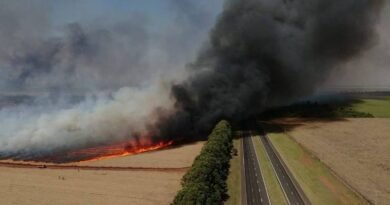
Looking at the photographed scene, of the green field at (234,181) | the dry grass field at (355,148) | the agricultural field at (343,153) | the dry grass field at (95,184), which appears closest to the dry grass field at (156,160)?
the dry grass field at (95,184)

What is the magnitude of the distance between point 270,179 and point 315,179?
30.3 feet

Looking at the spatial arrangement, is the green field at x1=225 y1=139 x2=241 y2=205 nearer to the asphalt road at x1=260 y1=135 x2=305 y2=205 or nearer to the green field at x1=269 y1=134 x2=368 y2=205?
the asphalt road at x1=260 y1=135 x2=305 y2=205

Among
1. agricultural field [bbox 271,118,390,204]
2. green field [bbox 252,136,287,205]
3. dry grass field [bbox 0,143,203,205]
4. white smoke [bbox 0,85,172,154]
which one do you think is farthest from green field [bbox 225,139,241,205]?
white smoke [bbox 0,85,172,154]

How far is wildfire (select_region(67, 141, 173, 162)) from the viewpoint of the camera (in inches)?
4072

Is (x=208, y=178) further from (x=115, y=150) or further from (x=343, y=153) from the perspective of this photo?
(x=115, y=150)

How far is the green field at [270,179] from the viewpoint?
68.6 meters

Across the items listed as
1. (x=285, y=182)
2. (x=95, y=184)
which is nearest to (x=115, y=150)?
(x=95, y=184)

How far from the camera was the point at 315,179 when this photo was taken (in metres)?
79.5

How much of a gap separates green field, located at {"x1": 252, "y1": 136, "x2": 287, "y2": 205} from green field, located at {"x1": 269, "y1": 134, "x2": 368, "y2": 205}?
4601mm

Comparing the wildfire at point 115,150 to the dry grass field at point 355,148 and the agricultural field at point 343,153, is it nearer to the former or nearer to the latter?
the agricultural field at point 343,153

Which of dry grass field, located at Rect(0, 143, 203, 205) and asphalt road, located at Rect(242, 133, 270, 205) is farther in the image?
asphalt road, located at Rect(242, 133, 270, 205)

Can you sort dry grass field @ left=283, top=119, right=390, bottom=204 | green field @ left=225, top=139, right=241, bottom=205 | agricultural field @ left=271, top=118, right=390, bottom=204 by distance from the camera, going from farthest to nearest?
dry grass field @ left=283, top=119, right=390, bottom=204
agricultural field @ left=271, top=118, right=390, bottom=204
green field @ left=225, top=139, right=241, bottom=205

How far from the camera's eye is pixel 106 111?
126 meters

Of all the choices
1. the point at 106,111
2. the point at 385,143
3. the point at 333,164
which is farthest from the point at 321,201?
the point at 106,111
